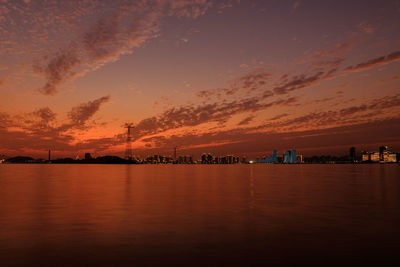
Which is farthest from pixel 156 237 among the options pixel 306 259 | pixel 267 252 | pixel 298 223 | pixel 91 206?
pixel 91 206

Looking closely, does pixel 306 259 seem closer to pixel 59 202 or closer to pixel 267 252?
pixel 267 252

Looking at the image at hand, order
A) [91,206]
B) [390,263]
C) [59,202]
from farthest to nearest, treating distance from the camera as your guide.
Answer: [59,202] < [91,206] < [390,263]

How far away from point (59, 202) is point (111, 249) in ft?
80.4

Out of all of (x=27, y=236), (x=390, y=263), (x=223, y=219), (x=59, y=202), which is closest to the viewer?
(x=390, y=263)

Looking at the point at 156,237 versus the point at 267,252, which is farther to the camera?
the point at 156,237

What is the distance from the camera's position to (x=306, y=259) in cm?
1670

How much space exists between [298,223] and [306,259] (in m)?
10.1

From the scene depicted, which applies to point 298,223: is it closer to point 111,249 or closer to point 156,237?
point 156,237

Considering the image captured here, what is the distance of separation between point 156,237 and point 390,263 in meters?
13.0

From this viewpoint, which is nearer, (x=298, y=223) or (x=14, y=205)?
(x=298, y=223)

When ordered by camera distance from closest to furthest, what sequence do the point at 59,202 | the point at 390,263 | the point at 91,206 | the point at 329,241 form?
1. the point at 390,263
2. the point at 329,241
3. the point at 91,206
4. the point at 59,202

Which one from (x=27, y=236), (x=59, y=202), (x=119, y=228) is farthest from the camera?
(x=59, y=202)

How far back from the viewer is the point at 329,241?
20.5 metres

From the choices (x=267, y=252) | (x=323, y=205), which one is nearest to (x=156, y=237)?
(x=267, y=252)
